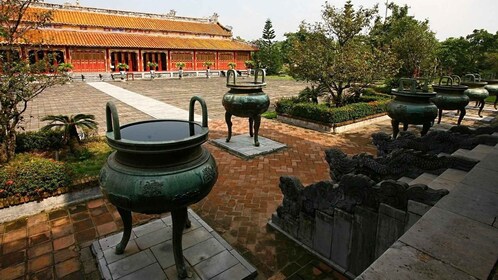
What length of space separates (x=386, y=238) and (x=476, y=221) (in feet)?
2.35

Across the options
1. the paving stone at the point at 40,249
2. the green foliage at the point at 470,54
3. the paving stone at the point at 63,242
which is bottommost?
the paving stone at the point at 40,249

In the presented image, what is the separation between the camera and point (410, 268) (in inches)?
64.2

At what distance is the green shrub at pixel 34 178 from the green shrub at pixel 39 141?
1.88 metres

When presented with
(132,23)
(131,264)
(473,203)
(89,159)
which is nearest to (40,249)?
(131,264)

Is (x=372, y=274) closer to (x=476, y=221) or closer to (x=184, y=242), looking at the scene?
(x=476, y=221)

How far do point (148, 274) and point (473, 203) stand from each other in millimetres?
2961

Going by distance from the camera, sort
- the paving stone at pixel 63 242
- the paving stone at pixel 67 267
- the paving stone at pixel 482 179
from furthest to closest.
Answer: the paving stone at pixel 63 242
the paving stone at pixel 67 267
the paving stone at pixel 482 179

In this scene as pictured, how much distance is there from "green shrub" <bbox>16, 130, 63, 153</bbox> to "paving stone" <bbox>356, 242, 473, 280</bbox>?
6729 millimetres

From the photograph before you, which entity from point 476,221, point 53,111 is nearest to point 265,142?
point 476,221

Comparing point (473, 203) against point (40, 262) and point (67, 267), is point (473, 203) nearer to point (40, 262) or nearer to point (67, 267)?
point (67, 267)

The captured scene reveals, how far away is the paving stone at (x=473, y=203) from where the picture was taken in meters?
2.16

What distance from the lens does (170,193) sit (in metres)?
2.36

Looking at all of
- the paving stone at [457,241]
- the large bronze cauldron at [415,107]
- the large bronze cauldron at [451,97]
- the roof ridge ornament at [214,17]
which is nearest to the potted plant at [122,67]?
the roof ridge ornament at [214,17]

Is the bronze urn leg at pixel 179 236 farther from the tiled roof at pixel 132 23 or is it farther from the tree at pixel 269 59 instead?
the tree at pixel 269 59
